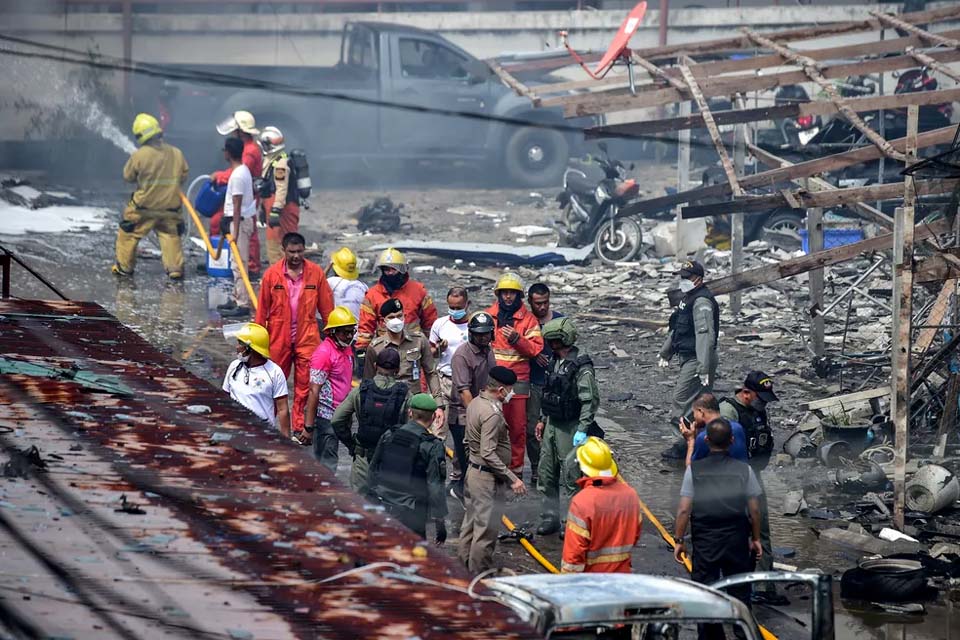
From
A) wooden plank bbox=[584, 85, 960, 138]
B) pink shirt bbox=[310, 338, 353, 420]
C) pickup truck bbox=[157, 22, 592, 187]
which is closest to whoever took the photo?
pink shirt bbox=[310, 338, 353, 420]

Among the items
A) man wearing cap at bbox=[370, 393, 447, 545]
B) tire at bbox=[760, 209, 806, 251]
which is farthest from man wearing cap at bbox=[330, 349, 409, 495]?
tire at bbox=[760, 209, 806, 251]

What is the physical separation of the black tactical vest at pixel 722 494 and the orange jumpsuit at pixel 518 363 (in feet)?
7.71

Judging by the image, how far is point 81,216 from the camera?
17.7m

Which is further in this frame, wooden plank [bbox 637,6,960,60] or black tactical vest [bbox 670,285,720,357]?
wooden plank [bbox 637,6,960,60]

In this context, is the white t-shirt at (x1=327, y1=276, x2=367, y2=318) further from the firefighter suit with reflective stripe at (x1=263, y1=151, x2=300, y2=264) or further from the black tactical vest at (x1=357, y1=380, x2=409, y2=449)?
the firefighter suit with reflective stripe at (x1=263, y1=151, x2=300, y2=264)

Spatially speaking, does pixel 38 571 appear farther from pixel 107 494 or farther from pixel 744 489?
pixel 744 489

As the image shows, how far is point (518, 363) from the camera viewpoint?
964cm

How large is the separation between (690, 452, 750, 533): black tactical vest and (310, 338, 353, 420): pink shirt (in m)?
2.72

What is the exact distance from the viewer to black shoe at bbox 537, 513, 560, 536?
895 cm

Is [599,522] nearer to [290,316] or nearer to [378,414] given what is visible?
[378,414]

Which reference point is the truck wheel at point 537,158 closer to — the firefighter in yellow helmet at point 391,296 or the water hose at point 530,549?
the firefighter in yellow helmet at point 391,296

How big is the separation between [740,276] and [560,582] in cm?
667

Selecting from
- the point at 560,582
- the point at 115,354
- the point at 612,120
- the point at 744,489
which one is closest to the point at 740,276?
the point at 744,489

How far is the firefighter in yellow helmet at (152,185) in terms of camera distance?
555 inches
